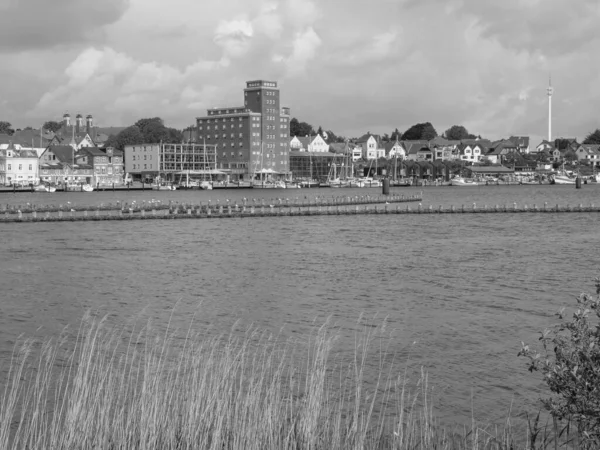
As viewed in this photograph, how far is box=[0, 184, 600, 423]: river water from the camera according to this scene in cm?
2444

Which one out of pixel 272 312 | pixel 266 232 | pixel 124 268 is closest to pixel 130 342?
pixel 272 312

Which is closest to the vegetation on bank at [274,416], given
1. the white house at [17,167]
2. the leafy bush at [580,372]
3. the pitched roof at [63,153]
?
the leafy bush at [580,372]

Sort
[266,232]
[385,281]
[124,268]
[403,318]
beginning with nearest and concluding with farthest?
[403,318], [385,281], [124,268], [266,232]

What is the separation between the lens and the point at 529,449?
14.0 meters

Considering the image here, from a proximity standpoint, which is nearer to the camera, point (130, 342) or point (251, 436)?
point (251, 436)

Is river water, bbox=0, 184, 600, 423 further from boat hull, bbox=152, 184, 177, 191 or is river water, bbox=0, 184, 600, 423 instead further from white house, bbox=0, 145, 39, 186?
boat hull, bbox=152, 184, 177, 191

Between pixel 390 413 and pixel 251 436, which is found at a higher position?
pixel 251 436

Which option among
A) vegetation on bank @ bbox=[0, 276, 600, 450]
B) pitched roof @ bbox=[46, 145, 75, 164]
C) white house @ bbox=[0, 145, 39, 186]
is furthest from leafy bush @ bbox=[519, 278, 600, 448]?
pitched roof @ bbox=[46, 145, 75, 164]

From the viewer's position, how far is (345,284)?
39.1m

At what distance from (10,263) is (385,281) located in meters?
23.5

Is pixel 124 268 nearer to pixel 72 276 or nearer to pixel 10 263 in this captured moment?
pixel 72 276

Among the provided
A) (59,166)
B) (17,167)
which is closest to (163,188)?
(59,166)

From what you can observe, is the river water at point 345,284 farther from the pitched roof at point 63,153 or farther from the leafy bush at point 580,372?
the pitched roof at point 63,153

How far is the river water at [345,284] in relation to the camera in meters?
24.4
